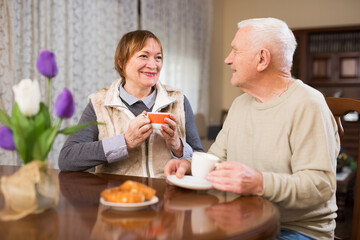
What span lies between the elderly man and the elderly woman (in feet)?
0.86

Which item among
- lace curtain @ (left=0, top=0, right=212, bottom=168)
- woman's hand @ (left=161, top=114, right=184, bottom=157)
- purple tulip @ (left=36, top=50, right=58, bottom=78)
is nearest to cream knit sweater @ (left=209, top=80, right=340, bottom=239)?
woman's hand @ (left=161, top=114, right=184, bottom=157)

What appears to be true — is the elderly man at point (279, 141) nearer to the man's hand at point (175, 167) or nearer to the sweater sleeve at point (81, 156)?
the man's hand at point (175, 167)

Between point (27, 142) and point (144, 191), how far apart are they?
0.29m

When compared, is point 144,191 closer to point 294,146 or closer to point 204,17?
point 294,146

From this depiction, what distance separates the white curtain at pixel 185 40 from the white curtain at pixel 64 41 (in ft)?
1.90

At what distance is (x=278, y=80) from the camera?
4.40 feet

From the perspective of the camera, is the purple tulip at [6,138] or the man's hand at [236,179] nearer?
the purple tulip at [6,138]

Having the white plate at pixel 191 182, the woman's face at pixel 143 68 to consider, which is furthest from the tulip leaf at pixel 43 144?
the woman's face at pixel 143 68

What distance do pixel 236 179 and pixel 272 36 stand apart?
53 cm

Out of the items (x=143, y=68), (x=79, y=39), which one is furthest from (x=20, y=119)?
(x=79, y=39)

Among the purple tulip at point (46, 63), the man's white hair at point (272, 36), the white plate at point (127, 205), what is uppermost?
the man's white hair at point (272, 36)

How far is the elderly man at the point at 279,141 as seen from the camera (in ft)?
3.58

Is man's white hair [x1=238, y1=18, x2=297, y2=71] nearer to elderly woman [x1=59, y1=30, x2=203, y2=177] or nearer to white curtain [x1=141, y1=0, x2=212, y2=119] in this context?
elderly woman [x1=59, y1=30, x2=203, y2=177]

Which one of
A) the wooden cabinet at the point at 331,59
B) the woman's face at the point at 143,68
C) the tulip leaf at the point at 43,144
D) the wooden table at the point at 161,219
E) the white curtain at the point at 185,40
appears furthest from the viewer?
the wooden cabinet at the point at 331,59
